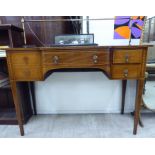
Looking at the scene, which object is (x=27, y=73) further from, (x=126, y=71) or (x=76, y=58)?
(x=126, y=71)

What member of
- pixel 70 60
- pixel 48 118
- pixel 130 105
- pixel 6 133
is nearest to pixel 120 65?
pixel 70 60

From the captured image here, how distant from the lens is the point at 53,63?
1142mm

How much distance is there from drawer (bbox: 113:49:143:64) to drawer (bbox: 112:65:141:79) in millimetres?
Result: 42

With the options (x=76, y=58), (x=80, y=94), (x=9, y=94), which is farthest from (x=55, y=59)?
(x=9, y=94)

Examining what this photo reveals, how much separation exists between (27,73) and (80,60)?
0.41 metres

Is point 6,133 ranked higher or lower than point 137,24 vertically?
lower

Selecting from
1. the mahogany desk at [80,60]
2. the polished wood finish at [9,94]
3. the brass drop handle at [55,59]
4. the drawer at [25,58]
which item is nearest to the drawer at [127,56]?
the mahogany desk at [80,60]

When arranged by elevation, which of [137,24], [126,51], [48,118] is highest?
[137,24]

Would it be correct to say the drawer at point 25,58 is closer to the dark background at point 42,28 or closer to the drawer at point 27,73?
the drawer at point 27,73

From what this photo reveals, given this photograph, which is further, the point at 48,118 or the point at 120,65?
the point at 48,118

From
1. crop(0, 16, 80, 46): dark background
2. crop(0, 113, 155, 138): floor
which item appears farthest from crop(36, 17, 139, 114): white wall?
crop(0, 16, 80, 46): dark background

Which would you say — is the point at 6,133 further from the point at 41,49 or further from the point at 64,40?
the point at 64,40

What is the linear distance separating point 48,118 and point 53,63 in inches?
29.8

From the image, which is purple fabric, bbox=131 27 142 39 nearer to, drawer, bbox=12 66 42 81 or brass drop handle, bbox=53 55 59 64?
brass drop handle, bbox=53 55 59 64
